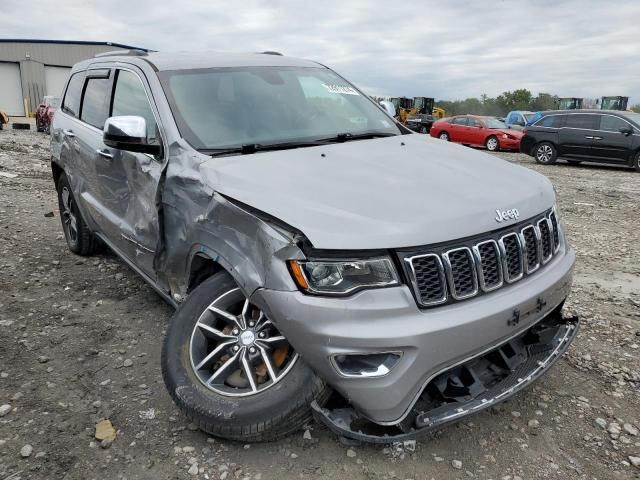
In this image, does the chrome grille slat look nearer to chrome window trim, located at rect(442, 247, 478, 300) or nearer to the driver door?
chrome window trim, located at rect(442, 247, 478, 300)

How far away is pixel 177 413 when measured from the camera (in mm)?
2738

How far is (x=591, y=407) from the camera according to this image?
281 cm

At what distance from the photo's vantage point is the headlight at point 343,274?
2072 mm

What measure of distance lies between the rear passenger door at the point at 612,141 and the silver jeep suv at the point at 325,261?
1288 cm

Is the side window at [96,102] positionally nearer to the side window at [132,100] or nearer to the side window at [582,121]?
the side window at [132,100]

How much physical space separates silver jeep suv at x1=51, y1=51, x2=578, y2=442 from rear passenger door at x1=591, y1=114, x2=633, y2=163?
12.9 meters

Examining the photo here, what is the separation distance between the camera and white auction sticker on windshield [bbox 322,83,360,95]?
149 inches

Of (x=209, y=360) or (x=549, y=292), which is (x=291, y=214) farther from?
(x=549, y=292)

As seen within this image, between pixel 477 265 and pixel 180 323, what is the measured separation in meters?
1.43

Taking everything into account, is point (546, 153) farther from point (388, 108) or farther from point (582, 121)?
point (388, 108)

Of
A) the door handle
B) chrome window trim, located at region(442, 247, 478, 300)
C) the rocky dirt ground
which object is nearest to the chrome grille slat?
chrome window trim, located at region(442, 247, 478, 300)

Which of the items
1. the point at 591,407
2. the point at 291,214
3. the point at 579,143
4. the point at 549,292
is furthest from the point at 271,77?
the point at 579,143

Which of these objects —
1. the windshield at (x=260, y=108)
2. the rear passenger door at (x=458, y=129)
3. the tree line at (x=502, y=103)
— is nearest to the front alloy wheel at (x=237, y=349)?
the windshield at (x=260, y=108)

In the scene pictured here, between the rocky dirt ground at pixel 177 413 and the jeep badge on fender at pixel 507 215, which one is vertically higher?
the jeep badge on fender at pixel 507 215
